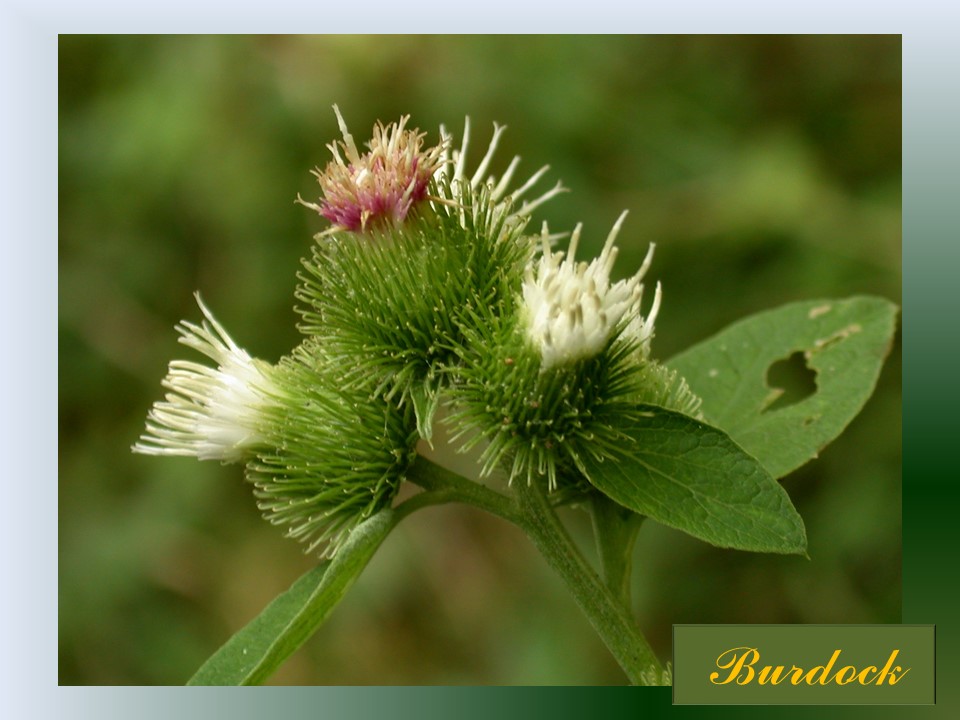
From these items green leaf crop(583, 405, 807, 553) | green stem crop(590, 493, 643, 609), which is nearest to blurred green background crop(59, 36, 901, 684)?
green stem crop(590, 493, 643, 609)

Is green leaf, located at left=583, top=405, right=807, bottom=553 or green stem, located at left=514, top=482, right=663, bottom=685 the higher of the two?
green leaf, located at left=583, top=405, right=807, bottom=553

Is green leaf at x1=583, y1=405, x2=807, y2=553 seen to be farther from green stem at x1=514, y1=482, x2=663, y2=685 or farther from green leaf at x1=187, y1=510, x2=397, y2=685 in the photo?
green leaf at x1=187, y1=510, x2=397, y2=685

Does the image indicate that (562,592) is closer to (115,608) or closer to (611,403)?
(115,608)

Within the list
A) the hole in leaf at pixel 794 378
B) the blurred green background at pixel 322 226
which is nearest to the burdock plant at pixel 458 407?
the hole in leaf at pixel 794 378

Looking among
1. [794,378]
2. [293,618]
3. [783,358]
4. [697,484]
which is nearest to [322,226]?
[794,378]

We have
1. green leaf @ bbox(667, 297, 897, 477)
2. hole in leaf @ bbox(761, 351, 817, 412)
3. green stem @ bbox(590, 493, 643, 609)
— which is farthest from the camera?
hole in leaf @ bbox(761, 351, 817, 412)

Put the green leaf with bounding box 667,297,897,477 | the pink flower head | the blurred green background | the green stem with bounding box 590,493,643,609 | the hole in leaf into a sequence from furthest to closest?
the blurred green background, the hole in leaf, the green leaf with bounding box 667,297,897,477, the green stem with bounding box 590,493,643,609, the pink flower head
